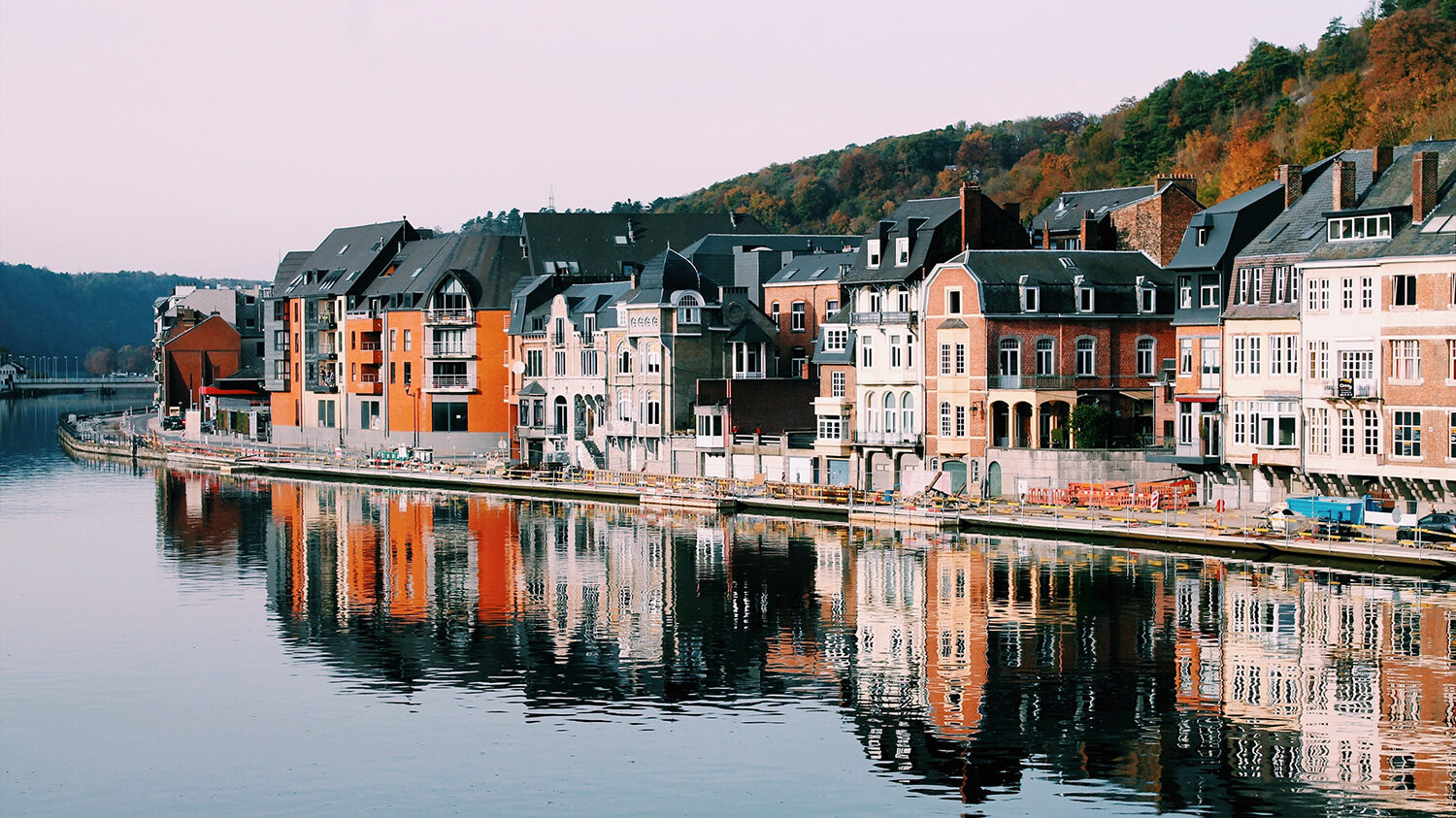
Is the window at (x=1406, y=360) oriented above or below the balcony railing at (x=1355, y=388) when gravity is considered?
above

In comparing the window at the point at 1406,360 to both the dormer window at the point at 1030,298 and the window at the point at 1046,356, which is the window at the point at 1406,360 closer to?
the window at the point at 1046,356

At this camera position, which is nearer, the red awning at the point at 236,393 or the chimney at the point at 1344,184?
the chimney at the point at 1344,184

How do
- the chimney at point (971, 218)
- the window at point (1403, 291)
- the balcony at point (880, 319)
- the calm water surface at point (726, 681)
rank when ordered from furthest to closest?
the chimney at point (971, 218) < the balcony at point (880, 319) < the window at point (1403, 291) < the calm water surface at point (726, 681)

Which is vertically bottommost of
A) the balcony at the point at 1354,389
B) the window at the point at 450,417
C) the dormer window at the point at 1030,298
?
the window at the point at 450,417

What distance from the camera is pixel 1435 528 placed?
60.4m

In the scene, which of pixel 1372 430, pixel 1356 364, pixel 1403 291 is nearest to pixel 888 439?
pixel 1356 364

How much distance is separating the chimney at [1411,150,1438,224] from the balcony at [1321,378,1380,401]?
5.89 metres

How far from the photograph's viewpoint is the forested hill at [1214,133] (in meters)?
102

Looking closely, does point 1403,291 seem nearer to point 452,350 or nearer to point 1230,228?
point 1230,228

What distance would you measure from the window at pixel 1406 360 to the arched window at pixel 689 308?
135 feet

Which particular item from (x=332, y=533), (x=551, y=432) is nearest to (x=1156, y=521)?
(x=332, y=533)

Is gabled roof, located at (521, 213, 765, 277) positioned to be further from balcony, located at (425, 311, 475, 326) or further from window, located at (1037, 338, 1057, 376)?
window, located at (1037, 338, 1057, 376)

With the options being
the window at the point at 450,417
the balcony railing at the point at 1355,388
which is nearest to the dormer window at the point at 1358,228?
the balcony railing at the point at 1355,388

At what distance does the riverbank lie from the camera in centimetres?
6288
